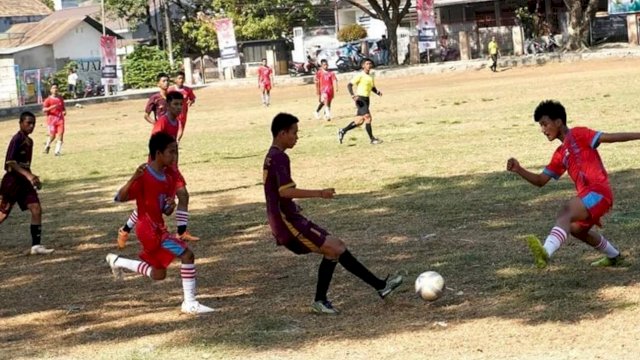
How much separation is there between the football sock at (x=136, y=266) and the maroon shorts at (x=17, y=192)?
3754mm

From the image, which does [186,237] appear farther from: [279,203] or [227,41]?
[227,41]

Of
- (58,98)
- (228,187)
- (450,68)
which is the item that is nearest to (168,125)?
(228,187)

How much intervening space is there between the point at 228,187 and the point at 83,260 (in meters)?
5.66

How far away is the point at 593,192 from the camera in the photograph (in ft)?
28.1

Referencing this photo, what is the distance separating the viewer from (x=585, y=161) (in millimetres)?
8625

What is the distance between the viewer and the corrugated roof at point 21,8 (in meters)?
97.3

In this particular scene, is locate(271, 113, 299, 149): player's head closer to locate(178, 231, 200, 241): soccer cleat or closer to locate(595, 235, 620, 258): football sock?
locate(595, 235, 620, 258): football sock

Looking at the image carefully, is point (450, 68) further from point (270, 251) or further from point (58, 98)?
point (270, 251)

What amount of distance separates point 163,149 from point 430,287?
2.36m

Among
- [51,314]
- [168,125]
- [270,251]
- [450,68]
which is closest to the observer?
[51,314]

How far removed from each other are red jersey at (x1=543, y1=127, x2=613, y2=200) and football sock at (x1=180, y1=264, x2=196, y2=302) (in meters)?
3.05

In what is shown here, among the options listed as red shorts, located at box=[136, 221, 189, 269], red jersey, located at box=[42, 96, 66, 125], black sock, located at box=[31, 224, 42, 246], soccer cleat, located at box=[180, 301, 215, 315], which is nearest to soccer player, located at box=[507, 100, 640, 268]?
soccer cleat, located at box=[180, 301, 215, 315]

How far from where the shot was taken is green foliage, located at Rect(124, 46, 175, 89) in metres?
70.1

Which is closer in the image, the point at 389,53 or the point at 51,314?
the point at 51,314
